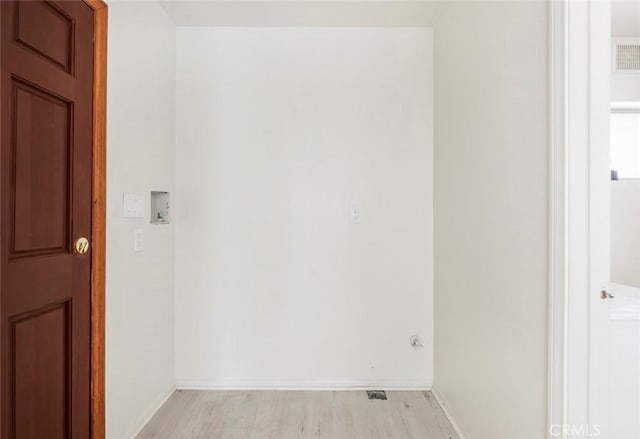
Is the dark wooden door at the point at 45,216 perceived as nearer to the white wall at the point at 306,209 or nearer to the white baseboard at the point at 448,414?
the white wall at the point at 306,209

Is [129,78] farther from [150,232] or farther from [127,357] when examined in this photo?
[127,357]

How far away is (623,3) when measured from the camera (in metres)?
2.01

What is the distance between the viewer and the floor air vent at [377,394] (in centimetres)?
232

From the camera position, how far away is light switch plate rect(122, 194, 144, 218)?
1816 millimetres

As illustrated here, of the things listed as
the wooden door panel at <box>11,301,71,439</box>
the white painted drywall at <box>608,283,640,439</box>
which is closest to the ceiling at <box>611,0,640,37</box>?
the white painted drywall at <box>608,283,640,439</box>

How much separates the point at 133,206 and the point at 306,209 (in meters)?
1.06

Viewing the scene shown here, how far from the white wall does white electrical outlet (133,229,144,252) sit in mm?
462

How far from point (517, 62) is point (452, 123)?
74 cm

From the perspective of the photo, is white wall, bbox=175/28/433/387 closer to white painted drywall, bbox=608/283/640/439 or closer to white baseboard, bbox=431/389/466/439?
white baseboard, bbox=431/389/466/439

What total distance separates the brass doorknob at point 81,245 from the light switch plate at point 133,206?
30cm

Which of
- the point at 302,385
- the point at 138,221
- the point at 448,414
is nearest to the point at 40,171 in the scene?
the point at 138,221

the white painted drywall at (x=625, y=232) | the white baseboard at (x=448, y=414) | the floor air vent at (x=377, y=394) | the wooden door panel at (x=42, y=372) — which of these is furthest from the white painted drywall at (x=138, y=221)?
the white painted drywall at (x=625, y=232)

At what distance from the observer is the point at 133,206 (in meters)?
1.88

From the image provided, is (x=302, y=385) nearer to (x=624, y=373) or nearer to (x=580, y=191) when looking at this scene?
(x=624, y=373)
